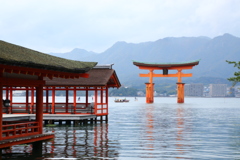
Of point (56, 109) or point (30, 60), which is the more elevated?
point (30, 60)

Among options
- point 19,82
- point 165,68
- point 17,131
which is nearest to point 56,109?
point 17,131

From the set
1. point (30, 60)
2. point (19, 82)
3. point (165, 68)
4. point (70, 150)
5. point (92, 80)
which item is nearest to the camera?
point (30, 60)

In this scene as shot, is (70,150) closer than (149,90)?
Yes

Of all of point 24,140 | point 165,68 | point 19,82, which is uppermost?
point 165,68

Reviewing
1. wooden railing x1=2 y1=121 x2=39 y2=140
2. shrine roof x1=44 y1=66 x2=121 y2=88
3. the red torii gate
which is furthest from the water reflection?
the red torii gate

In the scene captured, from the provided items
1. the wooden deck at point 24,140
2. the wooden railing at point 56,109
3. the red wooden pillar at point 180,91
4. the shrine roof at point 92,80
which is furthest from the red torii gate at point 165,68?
the wooden deck at point 24,140

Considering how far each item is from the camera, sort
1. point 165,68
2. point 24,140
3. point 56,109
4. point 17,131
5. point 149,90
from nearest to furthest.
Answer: point 24,140, point 17,131, point 56,109, point 165,68, point 149,90

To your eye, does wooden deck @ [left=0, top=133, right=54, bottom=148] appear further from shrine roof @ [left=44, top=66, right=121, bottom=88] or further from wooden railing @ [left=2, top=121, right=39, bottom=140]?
shrine roof @ [left=44, top=66, right=121, bottom=88]

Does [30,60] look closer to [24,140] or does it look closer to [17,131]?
[24,140]

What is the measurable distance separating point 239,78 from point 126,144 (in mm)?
12795

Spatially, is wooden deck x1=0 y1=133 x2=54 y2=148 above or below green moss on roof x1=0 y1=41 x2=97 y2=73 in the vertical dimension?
below

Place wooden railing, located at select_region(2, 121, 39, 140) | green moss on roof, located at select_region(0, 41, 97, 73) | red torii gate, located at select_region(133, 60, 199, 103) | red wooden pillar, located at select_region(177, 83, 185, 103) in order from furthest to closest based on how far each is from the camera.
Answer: red wooden pillar, located at select_region(177, 83, 185, 103) → red torii gate, located at select_region(133, 60, 199, 103) → wooden railing, located at select_region(2, 121, 39, 140) → green moss on roof, located at select_region(0, 41, 97, 73)

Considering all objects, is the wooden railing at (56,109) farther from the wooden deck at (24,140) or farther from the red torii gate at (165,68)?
the red torii gate at (165,68)

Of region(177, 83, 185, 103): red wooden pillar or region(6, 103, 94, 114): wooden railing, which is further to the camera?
region(177, 83, 185, 103): red wooden pillar
